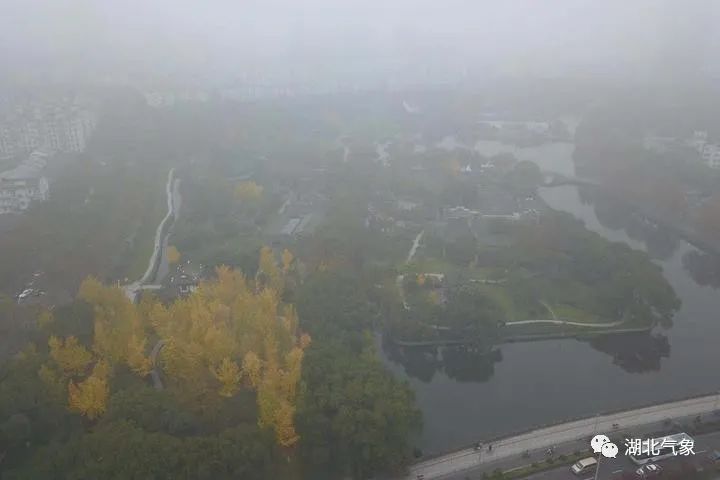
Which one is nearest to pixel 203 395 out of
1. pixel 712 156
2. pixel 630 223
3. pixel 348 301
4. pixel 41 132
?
pixel 348 301

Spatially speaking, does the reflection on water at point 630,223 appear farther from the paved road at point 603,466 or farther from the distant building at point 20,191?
the distant building at point 20,191

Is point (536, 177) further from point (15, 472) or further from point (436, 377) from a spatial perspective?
point (15, 472)

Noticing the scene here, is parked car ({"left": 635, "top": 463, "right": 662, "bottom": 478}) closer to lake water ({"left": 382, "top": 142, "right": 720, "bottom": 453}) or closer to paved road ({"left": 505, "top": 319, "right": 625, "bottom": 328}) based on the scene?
lake water ({"left": 382, "top": 142, "right": 720, "bottom": 453})

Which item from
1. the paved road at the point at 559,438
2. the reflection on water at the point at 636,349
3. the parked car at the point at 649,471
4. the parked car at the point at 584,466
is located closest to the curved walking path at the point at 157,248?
the paved road at the point at 559,438

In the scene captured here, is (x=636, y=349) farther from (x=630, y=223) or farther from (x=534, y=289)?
(x=630, y=223)

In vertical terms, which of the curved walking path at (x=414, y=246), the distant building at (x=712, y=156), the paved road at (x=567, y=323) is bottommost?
the paved road at (x=567, y=323)

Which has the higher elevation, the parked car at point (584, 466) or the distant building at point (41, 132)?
the distant building at point (41, 132)
